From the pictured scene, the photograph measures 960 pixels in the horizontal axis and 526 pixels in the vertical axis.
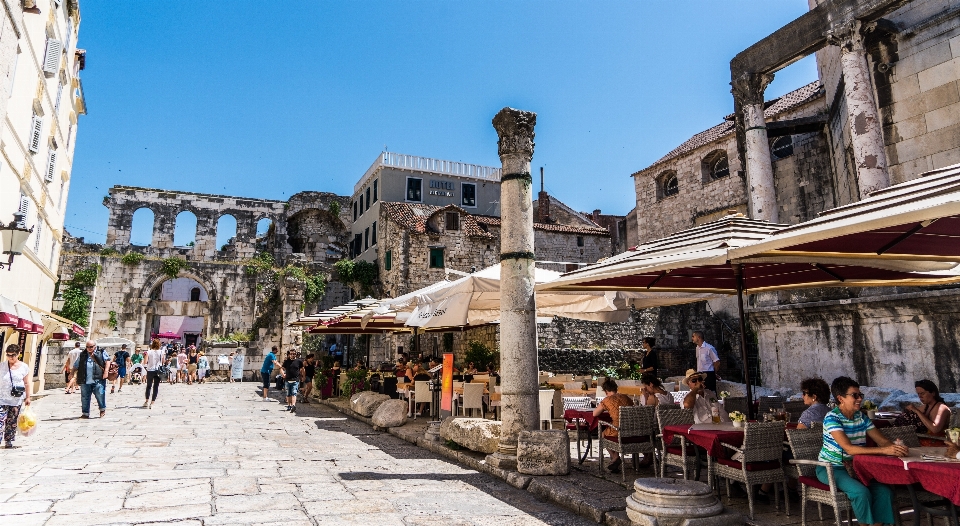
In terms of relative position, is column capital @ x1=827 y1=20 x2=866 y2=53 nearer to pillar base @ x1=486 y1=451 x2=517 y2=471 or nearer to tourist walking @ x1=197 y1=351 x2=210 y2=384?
pillar base @ x1=486 y1=451 x2=517 y2=471

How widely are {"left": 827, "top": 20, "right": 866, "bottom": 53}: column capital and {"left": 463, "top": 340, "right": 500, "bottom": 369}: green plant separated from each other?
40.7ft

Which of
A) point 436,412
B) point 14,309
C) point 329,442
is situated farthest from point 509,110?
point 14,309

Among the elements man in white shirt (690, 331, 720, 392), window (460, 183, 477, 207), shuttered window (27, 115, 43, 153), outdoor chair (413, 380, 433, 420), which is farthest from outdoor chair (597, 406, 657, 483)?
window (460, 183, 477, 207)

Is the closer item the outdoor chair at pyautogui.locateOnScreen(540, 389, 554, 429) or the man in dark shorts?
the outdoor chair at pyautogui.locateOnScreen(540, 389, 554, 429)

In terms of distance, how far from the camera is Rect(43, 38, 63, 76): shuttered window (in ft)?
47.2

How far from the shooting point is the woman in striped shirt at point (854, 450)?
3305 millimetres

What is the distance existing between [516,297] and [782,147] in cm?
1795

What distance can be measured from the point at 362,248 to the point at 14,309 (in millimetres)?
21211

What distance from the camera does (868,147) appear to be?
10195 millimetres

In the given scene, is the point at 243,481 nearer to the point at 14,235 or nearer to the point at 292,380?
the point at 14,235

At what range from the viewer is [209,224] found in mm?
30734

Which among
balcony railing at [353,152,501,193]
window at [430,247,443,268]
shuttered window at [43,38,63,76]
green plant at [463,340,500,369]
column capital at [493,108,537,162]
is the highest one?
balcony railing at [353,152,501,193]

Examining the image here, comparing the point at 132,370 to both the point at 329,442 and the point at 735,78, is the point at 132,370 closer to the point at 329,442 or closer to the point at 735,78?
the point at 329,442

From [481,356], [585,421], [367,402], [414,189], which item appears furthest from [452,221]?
[585,421]
